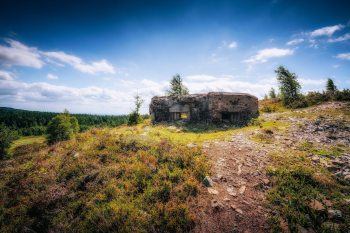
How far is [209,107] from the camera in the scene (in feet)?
43.2

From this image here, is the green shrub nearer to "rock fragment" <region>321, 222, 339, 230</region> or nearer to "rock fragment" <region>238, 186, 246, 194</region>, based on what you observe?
"rock fragment" <region>238, 186, 246, 194</region>

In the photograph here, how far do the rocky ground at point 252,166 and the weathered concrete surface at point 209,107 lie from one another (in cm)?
471

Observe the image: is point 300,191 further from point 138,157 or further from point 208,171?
point 138,157

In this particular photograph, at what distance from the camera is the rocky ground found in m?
3.27

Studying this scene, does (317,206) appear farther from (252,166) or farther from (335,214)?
(252,166)

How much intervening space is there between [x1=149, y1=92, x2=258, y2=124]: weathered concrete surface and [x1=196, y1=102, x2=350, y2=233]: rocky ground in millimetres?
4708

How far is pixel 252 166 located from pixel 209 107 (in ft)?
27.7

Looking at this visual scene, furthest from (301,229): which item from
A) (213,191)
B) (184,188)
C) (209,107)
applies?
(209,107)

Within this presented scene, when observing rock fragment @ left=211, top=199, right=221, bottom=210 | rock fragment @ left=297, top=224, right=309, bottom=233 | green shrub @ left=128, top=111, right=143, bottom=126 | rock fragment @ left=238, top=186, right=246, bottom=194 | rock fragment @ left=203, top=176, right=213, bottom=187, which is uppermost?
green shrub @ left=128, top=111, right=143, bottom=126

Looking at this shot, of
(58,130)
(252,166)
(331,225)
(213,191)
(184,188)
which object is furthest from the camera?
(58,130)

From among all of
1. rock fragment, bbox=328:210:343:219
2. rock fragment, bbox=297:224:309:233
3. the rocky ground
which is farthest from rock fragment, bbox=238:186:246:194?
rock fragment, bbox=328:210:343:219

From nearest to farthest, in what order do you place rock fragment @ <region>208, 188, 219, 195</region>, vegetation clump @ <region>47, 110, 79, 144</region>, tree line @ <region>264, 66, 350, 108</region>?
rock fragment @ <region>208, 188, 219, 195</region> < tree line @ <region>264, 66, 350, 108</region> < vegetation clump @ <region>47, 110, 79, 144</region>

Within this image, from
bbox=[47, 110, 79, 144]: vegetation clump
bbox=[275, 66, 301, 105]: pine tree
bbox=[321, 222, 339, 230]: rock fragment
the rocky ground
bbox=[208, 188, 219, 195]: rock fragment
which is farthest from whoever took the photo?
bbox=[47, 110, 79, 144]: vegetation clump

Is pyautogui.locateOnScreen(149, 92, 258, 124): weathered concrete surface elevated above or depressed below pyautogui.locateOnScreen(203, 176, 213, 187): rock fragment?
above
